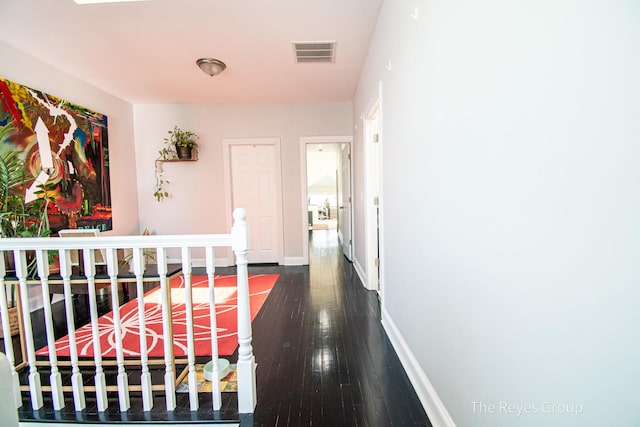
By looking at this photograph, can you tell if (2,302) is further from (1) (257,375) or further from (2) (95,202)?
(2) (95,202)

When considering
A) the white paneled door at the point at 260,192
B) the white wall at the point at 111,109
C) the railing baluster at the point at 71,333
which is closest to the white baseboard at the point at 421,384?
the railing baluster at the point at 71,333

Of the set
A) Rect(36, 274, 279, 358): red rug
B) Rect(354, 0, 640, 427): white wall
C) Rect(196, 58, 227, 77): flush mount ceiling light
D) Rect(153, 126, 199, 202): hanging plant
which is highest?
Rect(196, 58, 227, 77): flush mount ceiling light

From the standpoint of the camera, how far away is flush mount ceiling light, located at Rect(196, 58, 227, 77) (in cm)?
299

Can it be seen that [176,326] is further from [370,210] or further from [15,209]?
[370,210]

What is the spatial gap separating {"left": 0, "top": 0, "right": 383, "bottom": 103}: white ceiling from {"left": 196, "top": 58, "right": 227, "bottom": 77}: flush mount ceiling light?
0.20 feet

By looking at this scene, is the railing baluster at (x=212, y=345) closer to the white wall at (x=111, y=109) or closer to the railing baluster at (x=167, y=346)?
the railing baluster at (x=167, y=346)

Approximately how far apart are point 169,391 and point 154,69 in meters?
3.34

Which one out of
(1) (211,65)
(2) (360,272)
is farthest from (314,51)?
(2) (360,272)

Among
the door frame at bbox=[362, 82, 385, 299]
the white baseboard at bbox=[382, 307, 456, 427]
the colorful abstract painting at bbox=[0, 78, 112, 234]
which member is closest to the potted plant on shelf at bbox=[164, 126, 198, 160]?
the colorful abstract painting at bbox=[0, 78, 112, 234]

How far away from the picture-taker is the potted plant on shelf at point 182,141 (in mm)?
4242

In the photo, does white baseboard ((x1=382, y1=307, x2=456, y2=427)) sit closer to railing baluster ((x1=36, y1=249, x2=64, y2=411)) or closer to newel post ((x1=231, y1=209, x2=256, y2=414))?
newel post ((x1=231, y1=209, x2=256, y2=414))

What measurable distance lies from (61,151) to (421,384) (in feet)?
13.6

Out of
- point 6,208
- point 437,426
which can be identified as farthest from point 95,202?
point 437,426

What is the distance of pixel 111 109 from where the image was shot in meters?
3.99
